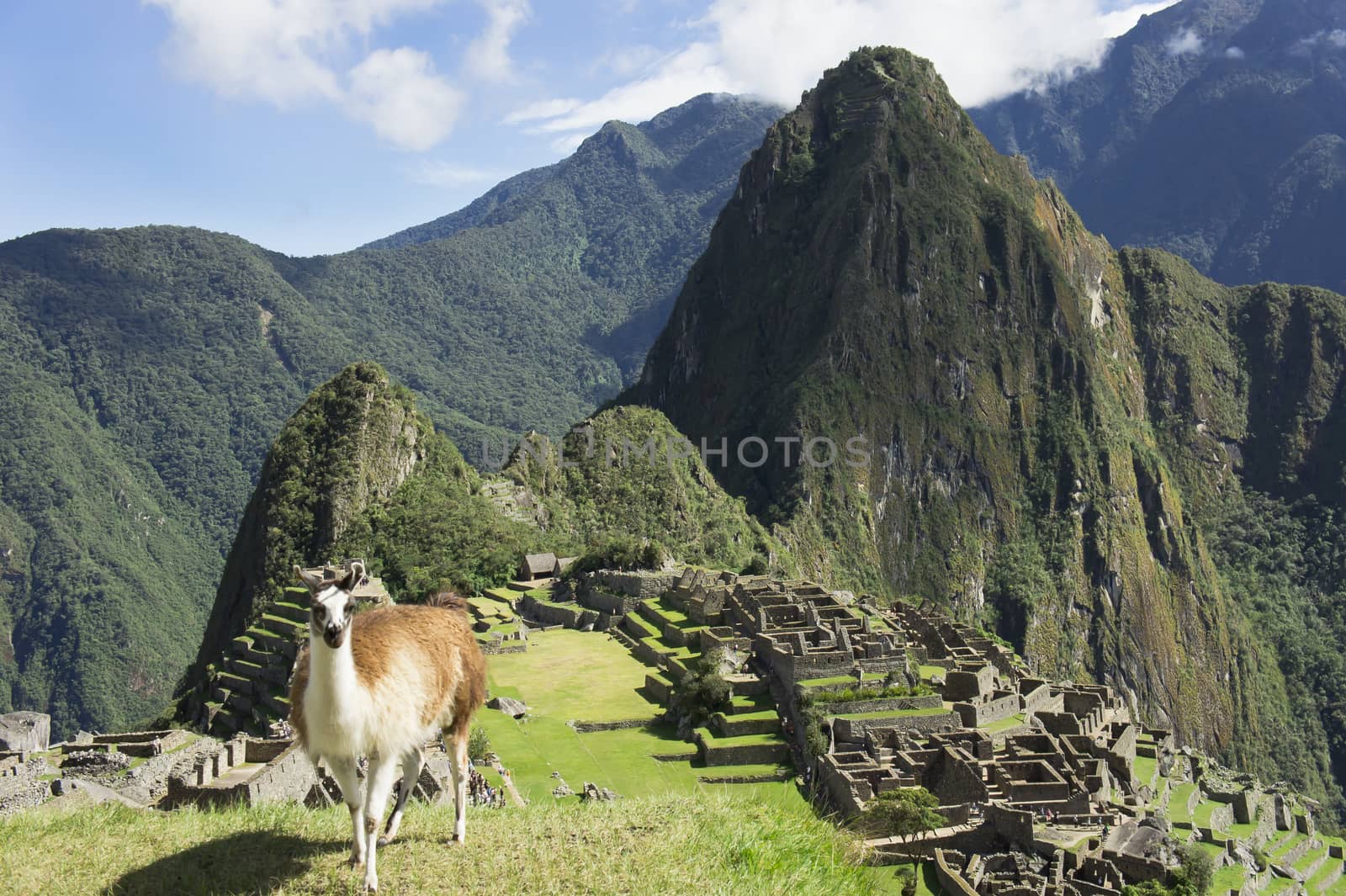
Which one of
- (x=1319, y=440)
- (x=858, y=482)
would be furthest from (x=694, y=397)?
(x=1319, y=440)

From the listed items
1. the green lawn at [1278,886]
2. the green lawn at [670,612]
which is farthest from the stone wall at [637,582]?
the green lawn at [1278,886]

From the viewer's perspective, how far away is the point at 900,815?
24172 millimetres

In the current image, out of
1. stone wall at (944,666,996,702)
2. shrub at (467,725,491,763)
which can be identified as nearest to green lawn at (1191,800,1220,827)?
stone wall at (944,666,996,702)

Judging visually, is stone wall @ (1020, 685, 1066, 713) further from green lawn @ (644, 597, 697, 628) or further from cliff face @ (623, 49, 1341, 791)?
cliff face @ (623, 49, 1341, 791)

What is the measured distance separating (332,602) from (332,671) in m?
0.55

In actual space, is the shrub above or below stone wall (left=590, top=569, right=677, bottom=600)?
below

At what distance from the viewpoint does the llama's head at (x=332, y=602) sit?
25.6 feet

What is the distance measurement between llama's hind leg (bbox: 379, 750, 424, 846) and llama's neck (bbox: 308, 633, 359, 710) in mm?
1225

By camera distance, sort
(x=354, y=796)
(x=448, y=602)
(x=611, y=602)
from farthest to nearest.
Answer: (x=611, y=602)
(x=448, y=602)
(x=354, y=796)

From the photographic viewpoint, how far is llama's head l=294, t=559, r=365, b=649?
7.80 metres

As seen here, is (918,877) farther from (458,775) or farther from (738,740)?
(458,775)

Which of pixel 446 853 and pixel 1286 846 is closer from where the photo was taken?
pixel 446 853

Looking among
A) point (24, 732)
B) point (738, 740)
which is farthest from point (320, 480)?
point (738, 740)

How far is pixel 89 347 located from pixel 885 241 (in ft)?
324
